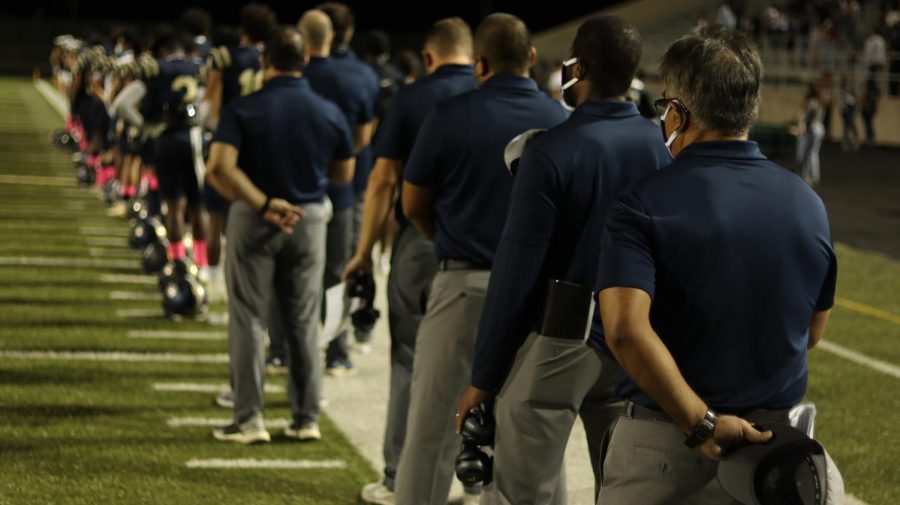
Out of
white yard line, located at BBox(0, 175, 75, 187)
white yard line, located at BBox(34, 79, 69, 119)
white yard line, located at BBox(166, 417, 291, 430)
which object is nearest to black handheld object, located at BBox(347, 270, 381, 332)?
white yard line, located at BBox(166, 417, 291, 430)

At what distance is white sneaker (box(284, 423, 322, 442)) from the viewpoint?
647 cm

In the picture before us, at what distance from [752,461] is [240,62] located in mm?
6483

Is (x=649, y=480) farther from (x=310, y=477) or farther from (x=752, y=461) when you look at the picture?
(x=310, y=477)

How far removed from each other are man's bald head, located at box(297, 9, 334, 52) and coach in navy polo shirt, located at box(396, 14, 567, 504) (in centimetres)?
281

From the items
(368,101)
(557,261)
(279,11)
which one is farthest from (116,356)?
(279,11)

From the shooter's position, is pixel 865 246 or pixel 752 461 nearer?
pixel 752 461

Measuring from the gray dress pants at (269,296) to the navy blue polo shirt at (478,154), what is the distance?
1.73 metres

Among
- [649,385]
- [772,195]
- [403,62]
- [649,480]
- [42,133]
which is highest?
[772,195]

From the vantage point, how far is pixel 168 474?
590 centimetres

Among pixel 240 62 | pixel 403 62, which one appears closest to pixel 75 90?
pixel 403 62

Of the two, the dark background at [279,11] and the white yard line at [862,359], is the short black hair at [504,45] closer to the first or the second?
the white yard line at [862,359]

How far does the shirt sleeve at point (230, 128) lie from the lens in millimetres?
6129

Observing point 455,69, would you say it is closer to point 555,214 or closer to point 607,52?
point 607,52

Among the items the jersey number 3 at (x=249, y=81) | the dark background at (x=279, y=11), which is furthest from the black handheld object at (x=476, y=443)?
the dark background at (x=279, y=11)
